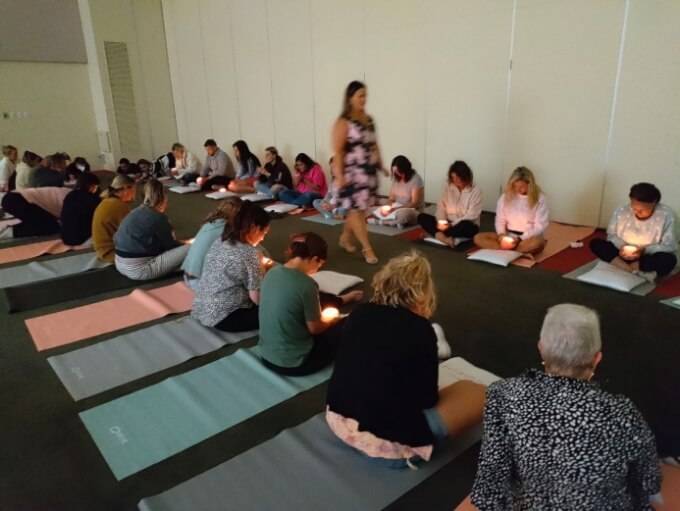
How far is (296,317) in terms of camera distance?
2422 millimetres

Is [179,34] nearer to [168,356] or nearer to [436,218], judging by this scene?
[436,218]

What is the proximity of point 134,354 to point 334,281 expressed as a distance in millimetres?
1517

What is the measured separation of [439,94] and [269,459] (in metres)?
5.16

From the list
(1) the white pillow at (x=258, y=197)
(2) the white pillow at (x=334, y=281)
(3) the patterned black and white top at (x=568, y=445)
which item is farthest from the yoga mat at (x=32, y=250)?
(3) the patterned black and white top at (x=568, y=445)

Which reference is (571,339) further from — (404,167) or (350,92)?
(404,167)

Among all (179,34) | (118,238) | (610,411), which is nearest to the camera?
(610,411)

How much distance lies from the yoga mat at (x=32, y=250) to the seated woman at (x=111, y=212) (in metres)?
0.91

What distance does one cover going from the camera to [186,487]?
187 cm

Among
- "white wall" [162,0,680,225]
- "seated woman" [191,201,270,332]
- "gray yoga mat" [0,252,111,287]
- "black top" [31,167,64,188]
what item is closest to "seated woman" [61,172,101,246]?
"gray yoga mat" [0,252,111,287]

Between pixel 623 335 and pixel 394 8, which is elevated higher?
pixel 394 8

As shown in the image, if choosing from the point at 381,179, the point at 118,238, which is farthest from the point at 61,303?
the point at 381,179

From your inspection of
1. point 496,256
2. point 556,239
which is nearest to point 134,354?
point 496,256

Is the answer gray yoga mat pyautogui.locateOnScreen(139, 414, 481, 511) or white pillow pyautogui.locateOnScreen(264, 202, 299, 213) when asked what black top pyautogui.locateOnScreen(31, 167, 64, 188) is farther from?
gray yoga mat pyautogui.locateOnScreen(139, 414, 481, 511)

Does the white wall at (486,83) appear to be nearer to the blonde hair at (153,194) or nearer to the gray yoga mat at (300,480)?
the blonde hair at (153,194)
